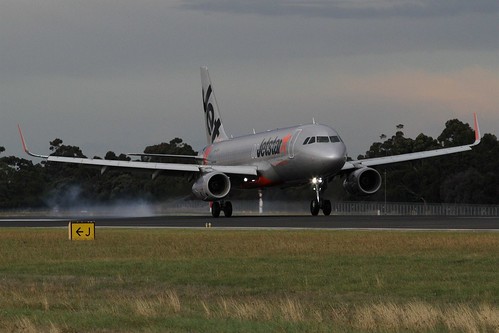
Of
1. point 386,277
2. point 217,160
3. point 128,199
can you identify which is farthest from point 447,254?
point 128,199

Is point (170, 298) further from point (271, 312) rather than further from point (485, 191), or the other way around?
point (485, 191)

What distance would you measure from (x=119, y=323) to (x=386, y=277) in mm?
8900

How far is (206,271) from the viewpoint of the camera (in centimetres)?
2731

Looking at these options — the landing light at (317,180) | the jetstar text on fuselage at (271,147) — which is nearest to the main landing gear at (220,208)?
the jetstar text on fuselage at (271,147)

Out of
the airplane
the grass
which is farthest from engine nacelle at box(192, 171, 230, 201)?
the grass

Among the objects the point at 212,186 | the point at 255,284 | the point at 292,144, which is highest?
the point at 292,144

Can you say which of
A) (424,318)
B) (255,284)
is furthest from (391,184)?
(424,318)

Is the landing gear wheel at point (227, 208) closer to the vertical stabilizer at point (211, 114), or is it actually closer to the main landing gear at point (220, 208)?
the main landing gear at point (220, 208)

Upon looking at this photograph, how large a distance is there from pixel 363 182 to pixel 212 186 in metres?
8.49

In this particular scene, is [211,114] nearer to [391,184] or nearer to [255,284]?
[391,184]

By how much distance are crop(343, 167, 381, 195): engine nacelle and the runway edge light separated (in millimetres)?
28038

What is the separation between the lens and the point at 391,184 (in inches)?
4528

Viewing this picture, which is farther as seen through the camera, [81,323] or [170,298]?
[170,298]

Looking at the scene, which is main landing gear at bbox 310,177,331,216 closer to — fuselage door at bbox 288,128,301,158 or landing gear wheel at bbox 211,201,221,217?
fuselage door at bbox 288,128,301,158
